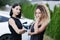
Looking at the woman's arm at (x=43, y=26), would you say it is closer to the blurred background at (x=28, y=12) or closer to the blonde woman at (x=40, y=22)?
the blonde woman at (x=40, y=22)

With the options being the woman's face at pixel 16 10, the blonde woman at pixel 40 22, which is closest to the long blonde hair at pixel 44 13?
the blonde woman at pixel 40 22

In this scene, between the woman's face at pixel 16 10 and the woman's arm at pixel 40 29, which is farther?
the woman's face at pixel 16 10

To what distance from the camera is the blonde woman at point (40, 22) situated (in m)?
3.61

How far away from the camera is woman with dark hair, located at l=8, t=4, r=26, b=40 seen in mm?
3721

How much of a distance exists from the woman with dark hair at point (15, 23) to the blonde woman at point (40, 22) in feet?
0.66

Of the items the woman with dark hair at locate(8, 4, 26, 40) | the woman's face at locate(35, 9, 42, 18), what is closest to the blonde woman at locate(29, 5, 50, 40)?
the woman's face at locate(35, 9, 42, 18)

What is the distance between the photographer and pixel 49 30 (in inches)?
153

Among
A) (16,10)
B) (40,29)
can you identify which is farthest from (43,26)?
(16,10)

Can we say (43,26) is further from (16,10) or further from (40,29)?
(16,10)

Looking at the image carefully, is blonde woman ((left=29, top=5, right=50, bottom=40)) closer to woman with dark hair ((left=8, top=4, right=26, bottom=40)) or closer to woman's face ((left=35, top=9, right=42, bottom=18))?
woman's face ((left=35, top=9, right=42, bottom=18))

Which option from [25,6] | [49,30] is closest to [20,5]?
[25,6]

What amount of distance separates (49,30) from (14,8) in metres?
0.72

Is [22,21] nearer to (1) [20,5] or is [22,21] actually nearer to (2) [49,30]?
(1) [20,5]

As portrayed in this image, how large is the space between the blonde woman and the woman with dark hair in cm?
20
